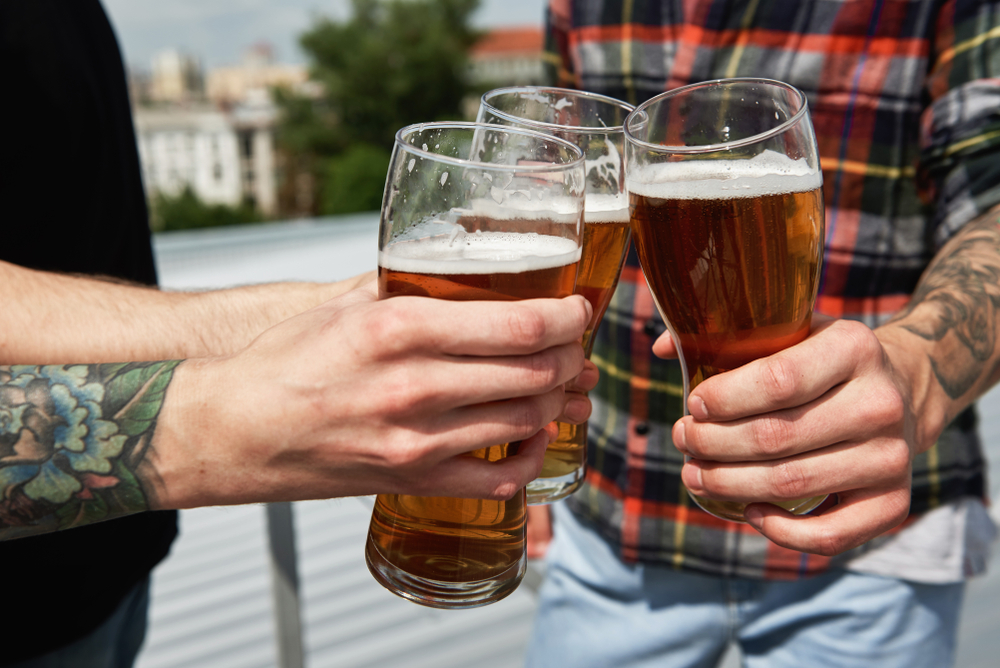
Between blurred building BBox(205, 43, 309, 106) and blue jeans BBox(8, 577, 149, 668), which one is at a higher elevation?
blue jeans BBox(8, 577, 149, 668)

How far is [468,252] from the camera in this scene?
94cm

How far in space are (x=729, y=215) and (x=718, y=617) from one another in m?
1.22

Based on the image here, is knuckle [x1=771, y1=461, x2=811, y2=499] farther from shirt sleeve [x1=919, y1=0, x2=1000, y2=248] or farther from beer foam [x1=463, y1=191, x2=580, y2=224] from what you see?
Answer: shirt sleeve [x1=919, y1=0, x2=1000, y2=248]

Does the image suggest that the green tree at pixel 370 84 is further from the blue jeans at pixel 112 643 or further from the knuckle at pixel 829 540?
the knuckle at pixel 829 540

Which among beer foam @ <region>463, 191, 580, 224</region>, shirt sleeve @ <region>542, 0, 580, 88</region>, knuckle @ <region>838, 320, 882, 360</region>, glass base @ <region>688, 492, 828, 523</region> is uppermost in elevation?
shirt sleeve @ <region>542, 0, 580, 88</region>

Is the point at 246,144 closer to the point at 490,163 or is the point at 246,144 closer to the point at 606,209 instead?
the point at 606,209

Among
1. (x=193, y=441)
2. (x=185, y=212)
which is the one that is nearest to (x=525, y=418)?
(x=193, y=441)

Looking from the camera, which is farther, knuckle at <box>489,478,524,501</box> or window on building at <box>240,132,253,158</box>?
window on building at <box>240,132,253,158</box>

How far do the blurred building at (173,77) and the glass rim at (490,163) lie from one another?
117701 mm

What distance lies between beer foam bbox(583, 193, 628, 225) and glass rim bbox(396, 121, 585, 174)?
19 centimetres

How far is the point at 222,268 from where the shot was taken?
3412 mm

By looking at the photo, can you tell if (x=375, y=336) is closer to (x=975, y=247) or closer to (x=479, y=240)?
(x=479, y=240)

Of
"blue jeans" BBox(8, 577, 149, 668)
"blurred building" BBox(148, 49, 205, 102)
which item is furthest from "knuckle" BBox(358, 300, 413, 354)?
"blurred building" BBox(148, 49, 205, 102)

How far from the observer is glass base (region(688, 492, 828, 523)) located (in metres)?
1.05
